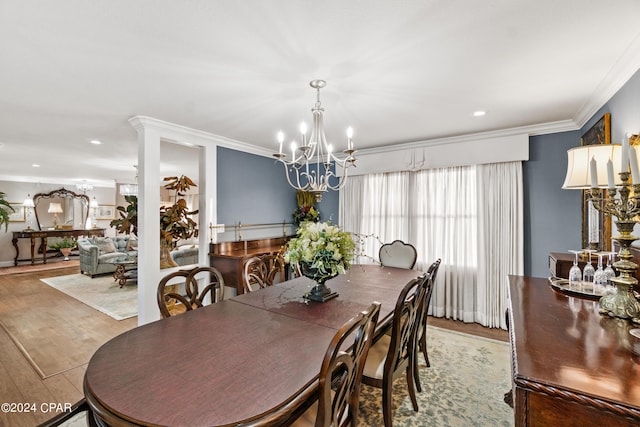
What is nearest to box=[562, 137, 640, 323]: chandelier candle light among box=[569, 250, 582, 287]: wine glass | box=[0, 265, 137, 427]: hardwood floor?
box=[569, 250, 582, 287]: wine glass

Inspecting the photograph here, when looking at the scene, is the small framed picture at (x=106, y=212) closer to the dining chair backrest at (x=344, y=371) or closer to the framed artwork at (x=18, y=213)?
the framed artwork at (x=18, y=213)

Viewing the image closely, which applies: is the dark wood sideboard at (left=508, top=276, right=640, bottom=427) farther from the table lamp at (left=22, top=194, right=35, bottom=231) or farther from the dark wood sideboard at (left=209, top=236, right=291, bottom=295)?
the table lamp at (left=22, top=194, right=35, bottom=231)

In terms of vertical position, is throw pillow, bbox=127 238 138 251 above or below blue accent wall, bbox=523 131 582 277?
below

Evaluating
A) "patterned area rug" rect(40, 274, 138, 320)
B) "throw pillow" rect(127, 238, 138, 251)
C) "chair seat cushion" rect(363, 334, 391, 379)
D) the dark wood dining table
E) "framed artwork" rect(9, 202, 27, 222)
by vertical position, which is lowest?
"patterned area rug" rect(40, 274, 138, 320)

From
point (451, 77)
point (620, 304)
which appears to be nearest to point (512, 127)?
point (451, 77)

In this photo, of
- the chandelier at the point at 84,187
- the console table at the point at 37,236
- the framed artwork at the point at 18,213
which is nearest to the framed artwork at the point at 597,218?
the chandelier at the point at 84,187

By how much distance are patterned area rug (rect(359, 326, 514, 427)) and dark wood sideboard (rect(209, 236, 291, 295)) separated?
200 cm

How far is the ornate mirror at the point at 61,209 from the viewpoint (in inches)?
336

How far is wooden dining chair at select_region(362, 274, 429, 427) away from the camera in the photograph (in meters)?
1.71

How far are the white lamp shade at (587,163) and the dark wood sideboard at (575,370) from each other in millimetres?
812

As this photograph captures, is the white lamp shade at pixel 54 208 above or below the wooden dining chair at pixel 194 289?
above

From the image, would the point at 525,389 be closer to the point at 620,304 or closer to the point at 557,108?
the point at 620,304

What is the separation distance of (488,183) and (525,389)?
3.40 m

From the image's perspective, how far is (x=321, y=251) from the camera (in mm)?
2000
